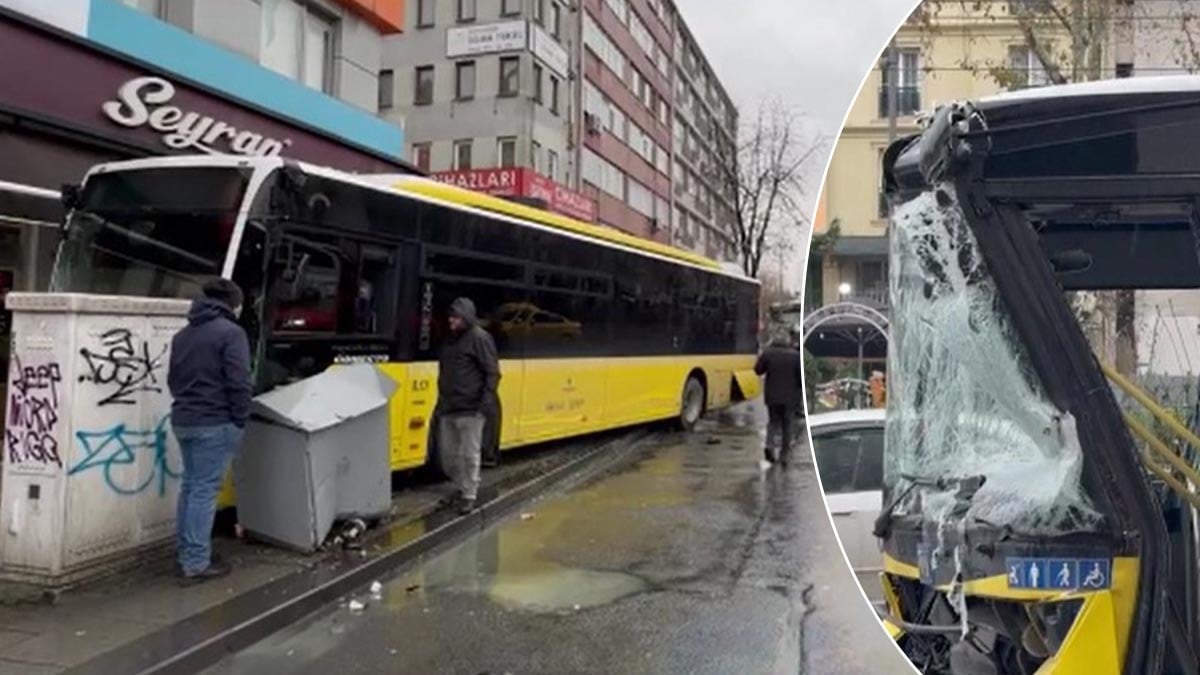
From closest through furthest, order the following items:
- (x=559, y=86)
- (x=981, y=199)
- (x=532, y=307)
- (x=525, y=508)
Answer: (x=981, y=199)
(x=525, y=508)
(x=532, y=307)
(x=559, y=86)

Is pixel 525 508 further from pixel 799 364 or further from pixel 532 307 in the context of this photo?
pixel 799 364

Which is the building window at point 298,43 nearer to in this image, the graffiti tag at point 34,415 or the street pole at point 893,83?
the graffiti tag at point 34,415

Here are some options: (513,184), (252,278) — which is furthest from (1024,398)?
(513,184)

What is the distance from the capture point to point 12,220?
9.50 meters

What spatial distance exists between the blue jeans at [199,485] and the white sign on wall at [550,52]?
3305cm

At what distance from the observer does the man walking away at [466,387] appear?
8.38m

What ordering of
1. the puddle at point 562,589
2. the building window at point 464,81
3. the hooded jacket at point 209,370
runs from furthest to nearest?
the building window at point 464,81
the puddle at point 562,589
the hooded jacket at point 209,370

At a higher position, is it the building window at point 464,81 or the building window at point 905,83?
the building window at point 464,81

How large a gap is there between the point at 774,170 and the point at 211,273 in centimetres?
570

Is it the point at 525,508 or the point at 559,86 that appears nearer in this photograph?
the point at 525,508

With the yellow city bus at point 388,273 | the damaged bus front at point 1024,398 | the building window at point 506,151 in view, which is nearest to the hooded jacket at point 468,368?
the yellow city bus at point 388,273

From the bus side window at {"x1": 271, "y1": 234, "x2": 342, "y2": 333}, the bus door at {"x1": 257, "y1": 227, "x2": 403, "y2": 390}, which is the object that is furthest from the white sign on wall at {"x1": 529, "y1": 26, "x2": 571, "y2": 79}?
the bus side window at {"x1": 271, "y1": 234, "x2": 342, "y2": 333}

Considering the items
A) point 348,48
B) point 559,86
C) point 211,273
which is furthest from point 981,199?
point 559,86

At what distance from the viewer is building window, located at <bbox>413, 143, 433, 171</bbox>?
128ft
